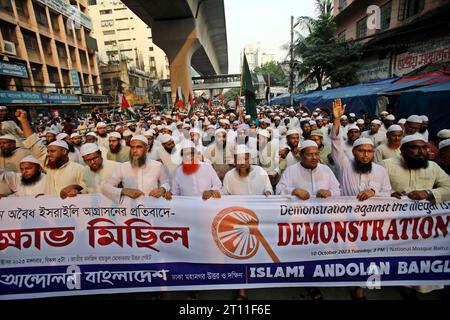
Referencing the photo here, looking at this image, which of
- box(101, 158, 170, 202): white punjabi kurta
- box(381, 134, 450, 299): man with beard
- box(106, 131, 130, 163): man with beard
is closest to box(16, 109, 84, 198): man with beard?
box(101, 158, 170, 202): white punjabi kurta

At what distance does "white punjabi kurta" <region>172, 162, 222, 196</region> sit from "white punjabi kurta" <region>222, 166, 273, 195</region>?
0.84 ft

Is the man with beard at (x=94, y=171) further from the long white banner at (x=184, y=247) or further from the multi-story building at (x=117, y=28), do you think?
the multi-story building at (x=117, y=28)

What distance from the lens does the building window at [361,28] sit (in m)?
18.8

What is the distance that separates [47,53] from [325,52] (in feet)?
84.4

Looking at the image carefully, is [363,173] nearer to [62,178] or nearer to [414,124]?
[414,124]

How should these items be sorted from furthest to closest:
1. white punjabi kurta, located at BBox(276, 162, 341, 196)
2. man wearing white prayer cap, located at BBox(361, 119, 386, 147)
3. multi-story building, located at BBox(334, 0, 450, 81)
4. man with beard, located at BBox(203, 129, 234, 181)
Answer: multi-story building, located at BBox(334, 0, 450, 81), man wearing white prayer cap, located at BBox(361, 119, 386, 147), man with beard, located at BBox(203, 129, 234, 181), white punjabi kurta, located at BBox(276, 162, 341, 196)

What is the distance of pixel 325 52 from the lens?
18.6 metres

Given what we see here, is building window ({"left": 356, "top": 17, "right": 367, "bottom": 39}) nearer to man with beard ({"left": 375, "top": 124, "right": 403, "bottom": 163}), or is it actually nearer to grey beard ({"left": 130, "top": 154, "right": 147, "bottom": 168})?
man with beard ({"left": 375, "top": 124, "right": 403, "bottom": 163})

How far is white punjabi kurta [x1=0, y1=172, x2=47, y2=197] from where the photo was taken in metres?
2.98

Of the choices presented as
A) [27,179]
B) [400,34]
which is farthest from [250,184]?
[400,34]

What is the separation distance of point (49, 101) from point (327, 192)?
1943 centimetres

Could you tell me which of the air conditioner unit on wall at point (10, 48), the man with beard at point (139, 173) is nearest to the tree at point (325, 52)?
the man with beard at point (139, 173)

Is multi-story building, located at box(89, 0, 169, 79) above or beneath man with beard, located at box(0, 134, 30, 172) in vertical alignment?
above
